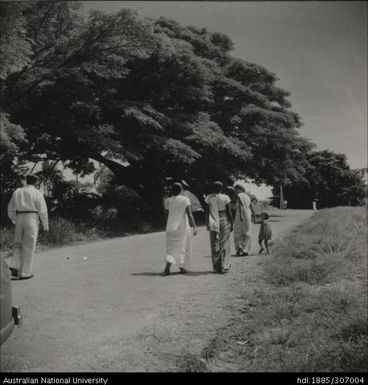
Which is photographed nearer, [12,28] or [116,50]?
[12,28]

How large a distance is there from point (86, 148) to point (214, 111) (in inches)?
350

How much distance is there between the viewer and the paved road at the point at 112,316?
14.8ft

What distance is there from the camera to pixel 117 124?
881 inches

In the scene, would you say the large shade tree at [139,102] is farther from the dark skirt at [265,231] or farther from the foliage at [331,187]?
the foliage at [331,187]

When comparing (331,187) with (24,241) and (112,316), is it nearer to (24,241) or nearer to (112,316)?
(24,241)

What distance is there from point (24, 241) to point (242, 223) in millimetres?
Result: 5678

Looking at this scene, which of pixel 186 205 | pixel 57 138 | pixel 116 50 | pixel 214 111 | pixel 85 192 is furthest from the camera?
pixel 214 111

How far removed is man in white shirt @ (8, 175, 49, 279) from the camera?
8.80 m

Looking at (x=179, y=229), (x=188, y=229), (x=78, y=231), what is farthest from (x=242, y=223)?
(x=78, y=231)

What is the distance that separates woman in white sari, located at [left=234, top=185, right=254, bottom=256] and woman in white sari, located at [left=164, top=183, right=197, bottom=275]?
3.07 meters

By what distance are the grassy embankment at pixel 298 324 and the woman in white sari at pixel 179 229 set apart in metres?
1.53
